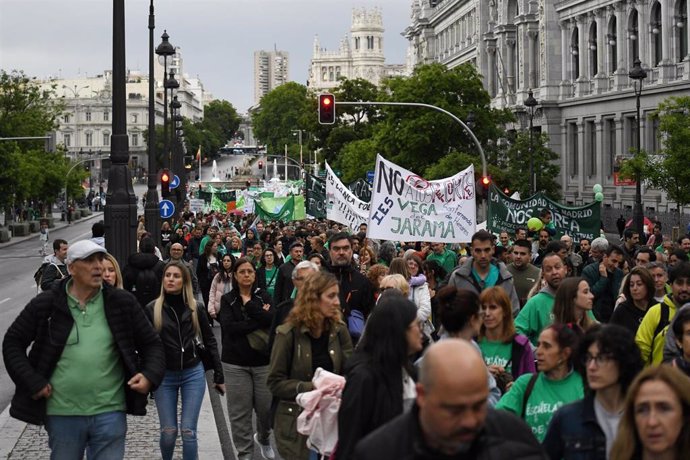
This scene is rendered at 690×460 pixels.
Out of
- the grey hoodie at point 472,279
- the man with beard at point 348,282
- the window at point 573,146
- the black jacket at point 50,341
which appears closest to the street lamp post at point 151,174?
the grey hoodie at point 472,279

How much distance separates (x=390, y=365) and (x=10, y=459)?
223 inches

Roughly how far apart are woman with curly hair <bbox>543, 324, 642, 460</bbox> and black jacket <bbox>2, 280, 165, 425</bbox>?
294 centimetres

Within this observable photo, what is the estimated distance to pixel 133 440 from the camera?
12.4 m

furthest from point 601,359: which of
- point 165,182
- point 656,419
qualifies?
point 165,182

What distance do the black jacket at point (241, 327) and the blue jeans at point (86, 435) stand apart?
2.84 metres

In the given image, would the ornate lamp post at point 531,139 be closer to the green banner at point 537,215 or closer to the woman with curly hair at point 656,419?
the green banner at point 537,215

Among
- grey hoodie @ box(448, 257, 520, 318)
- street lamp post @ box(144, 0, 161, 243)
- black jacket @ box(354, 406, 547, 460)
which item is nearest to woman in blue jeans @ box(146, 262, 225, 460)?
grey hoodie @ box(448, 257, 520, 318)

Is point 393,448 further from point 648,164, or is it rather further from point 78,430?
point 648,164

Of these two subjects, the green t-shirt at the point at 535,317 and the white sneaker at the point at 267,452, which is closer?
the green t-shirt at the point at 535,317

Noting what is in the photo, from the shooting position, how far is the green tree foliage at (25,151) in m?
70.6

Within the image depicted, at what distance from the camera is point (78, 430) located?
27.5 ft

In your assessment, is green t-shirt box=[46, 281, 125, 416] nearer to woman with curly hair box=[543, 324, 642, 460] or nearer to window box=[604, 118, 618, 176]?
woman with curly hair box=[543, 324, 642, 460]

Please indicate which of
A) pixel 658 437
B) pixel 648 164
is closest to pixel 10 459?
pixel 658 437

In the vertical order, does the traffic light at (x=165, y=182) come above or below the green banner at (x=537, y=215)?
above
